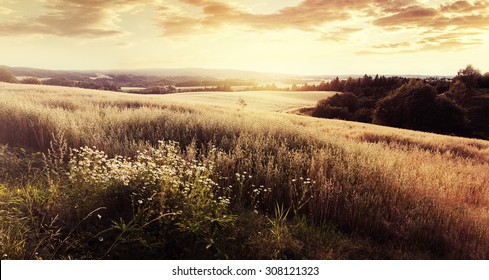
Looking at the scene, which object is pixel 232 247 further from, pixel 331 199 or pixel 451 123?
pixel 451 123

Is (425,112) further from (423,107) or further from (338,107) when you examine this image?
(338,107)

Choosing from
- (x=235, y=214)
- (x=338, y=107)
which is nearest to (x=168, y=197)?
(x=235, y=214)

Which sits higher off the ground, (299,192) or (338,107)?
(299,192)

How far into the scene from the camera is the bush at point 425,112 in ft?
138

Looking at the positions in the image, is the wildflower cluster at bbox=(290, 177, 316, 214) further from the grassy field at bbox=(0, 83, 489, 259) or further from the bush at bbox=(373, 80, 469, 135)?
the bush at bbox=(373, 80, 469, 135)

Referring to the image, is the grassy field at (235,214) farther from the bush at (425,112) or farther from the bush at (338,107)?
the bush at (338,107)

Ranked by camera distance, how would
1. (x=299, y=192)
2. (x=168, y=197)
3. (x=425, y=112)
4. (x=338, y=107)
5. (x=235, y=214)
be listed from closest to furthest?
(x=168, y=197) < (x=235, y=214) < (x=299, y=192) < (x=425, y=112) < (x=338, y=107)

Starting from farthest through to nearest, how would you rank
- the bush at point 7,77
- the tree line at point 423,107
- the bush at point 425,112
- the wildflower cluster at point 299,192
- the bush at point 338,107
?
the bush at point 338,107
the tree line at point 423,107
the bush at point 425,112
the bush at point 7,77
the wildflower cluster at point 299,192

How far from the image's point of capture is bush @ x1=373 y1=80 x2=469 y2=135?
4197 cm

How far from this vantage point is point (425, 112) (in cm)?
4241

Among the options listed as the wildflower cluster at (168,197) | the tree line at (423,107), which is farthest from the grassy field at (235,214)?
the tree line at (423,107)

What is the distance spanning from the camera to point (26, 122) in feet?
26.0

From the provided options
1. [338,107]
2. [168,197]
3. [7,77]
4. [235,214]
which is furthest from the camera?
[338,107]
